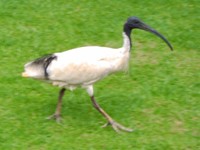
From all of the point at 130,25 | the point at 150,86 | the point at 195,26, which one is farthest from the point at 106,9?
the point at 130,25

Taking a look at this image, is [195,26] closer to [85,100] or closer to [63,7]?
[63,7]

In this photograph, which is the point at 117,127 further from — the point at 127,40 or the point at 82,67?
the point at 127,40

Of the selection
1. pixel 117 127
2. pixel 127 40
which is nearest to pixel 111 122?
pixel 117 127

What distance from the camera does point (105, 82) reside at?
8.08 metres

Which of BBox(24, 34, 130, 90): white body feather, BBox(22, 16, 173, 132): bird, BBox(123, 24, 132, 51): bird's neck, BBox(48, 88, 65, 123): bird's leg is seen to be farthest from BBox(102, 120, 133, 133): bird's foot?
BBox(123, 24, 132, 51): bird's neck

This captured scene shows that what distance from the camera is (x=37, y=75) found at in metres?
6.68

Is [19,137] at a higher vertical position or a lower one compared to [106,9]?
lower

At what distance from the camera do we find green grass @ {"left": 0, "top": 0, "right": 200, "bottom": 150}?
21.9 feet

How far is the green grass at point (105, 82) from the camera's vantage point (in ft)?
21.9

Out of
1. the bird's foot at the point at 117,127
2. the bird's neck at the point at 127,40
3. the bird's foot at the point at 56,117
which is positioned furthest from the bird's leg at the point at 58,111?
the bird's neck at the point at 127,40

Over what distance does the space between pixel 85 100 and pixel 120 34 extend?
233 centimetres

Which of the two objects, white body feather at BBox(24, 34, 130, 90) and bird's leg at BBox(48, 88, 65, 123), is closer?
white body feather at BBox(24, 34, 130, 90)

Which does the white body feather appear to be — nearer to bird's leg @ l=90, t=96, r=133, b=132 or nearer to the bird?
the bird

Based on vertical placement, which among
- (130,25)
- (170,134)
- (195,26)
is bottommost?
(170,134)
